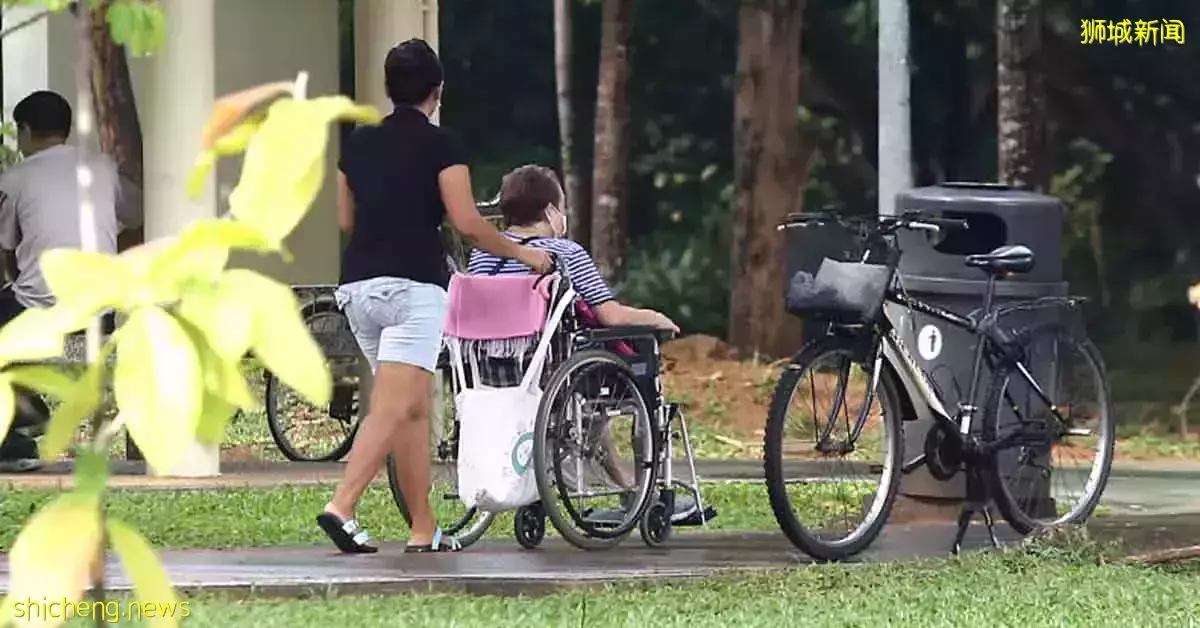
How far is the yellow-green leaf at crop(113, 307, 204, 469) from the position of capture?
1215mm

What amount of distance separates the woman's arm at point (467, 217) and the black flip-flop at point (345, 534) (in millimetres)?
1001

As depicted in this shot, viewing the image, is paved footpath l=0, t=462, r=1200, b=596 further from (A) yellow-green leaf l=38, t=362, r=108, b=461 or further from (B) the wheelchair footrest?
(A) yellow-green leaf l=38, t=362, r=108, b=461

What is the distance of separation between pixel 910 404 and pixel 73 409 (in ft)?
21.1

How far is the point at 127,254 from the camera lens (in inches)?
50.1

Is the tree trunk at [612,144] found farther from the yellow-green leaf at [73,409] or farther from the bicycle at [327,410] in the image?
the yellow-green leaf at [73,409]

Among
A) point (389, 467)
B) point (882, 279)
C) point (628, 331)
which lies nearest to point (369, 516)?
point (389, 467)

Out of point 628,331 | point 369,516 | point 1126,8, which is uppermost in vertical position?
point 1126,8

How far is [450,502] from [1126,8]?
49.7 feet

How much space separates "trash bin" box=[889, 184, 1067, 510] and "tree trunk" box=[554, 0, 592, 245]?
13607 millimetres

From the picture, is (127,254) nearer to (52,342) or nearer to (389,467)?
(52,342)

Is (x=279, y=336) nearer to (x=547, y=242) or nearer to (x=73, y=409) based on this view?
(x=73, y=409)

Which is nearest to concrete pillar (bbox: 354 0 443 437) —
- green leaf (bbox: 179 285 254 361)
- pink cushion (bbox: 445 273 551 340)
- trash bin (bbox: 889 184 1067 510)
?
trash bin (bbox: 889 184 1067 510)

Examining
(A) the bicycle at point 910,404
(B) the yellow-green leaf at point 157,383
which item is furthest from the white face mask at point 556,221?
(B) the yellow-green leaf at point 157,383

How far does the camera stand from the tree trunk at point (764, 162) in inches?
779
